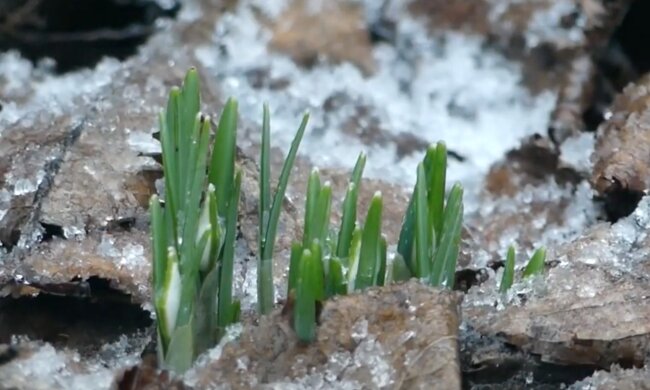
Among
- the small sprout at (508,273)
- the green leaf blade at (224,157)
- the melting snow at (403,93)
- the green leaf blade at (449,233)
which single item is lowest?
the small sprout at (508,273)

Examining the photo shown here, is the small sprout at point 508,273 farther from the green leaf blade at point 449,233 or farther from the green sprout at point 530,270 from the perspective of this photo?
the green leaf blade at point 449,233

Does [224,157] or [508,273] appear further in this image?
[508,273]

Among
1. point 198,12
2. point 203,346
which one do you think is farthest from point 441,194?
point 198,12

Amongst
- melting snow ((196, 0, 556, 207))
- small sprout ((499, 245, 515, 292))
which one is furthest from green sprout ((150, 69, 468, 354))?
melting snow ((196, 0, 556, 207))

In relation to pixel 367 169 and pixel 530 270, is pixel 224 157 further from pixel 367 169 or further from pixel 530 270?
pixel 367 169

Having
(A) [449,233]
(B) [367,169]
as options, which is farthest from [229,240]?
(B) [367,169]

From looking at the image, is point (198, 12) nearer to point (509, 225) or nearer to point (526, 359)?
point (509, 225)

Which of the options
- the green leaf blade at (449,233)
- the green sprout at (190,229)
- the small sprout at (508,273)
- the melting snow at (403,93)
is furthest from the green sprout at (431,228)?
the melting snow at (403,93)
